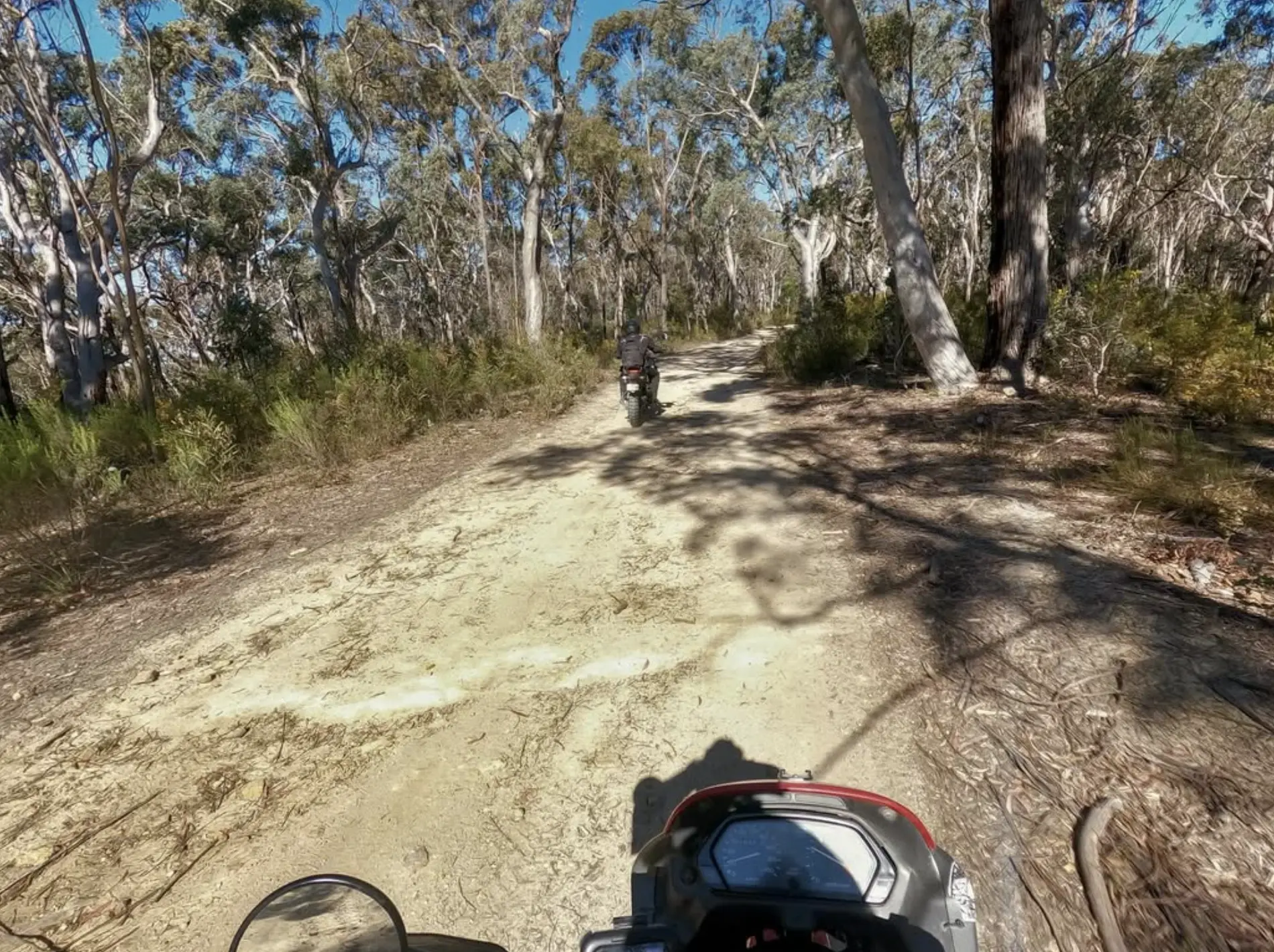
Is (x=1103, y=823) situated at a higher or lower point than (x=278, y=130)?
lower

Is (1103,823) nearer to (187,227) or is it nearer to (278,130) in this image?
(278,130)

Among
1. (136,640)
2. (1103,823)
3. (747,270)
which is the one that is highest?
(747,270)

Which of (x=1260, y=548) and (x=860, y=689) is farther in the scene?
(x=1260, y=548)

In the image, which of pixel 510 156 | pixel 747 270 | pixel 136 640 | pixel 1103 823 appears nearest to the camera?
pixel 1103 823

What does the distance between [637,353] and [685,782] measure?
22.8 feet

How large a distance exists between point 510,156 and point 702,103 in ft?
32.9

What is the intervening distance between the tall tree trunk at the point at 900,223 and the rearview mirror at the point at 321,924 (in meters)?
7.87

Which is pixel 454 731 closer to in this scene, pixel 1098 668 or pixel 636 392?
pixel 1098 668

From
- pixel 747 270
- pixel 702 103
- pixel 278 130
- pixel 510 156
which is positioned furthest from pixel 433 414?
pixel 747 270

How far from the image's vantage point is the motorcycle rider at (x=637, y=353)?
8.60 metres

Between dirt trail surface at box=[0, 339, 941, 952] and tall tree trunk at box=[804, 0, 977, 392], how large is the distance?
4.21m

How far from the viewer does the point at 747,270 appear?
55.2 meters

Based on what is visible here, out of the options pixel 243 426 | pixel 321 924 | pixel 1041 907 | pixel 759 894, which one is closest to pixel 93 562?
pixel 243 426

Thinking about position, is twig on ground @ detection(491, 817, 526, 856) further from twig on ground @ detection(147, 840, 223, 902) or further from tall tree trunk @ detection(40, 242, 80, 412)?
tall tree trunk @ detection(40, 242, 80, 412)
